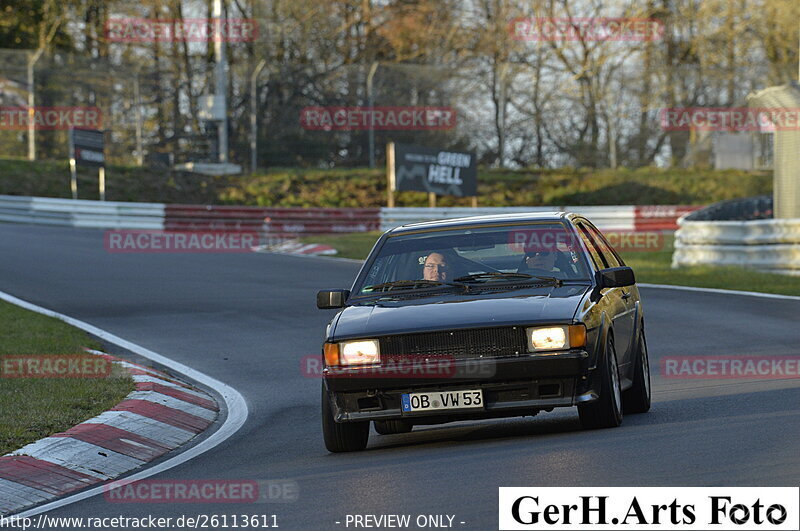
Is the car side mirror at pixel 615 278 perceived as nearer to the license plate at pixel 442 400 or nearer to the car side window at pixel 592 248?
the car side window at pixel 592 248

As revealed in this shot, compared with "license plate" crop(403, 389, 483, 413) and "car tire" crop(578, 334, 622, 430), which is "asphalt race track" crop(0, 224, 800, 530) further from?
"license plate" crop(403, 389, 483, 413)

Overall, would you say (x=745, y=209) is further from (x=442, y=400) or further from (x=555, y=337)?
(x=442, y=400)

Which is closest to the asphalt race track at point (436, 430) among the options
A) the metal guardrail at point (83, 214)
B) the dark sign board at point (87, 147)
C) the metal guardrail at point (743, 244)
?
the metal guardrail at point (743, 244)

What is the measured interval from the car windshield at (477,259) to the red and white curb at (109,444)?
183 centimetres

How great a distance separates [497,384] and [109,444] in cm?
269

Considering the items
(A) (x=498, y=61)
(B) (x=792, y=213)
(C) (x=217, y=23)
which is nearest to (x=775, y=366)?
(B) (x=792, y=213)

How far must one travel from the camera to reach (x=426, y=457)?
798cm

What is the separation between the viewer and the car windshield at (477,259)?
911 cm

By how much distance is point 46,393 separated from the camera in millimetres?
10930

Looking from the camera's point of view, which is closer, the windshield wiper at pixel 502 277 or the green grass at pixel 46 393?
the windshield wiper at pixel 502 277

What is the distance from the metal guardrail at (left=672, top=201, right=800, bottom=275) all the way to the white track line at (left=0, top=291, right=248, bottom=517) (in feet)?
36.2

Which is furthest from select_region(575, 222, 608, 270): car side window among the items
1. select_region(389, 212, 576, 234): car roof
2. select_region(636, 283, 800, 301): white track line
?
select_region(636, 283, 800, 301): white track line

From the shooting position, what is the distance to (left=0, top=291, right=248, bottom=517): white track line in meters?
7.71

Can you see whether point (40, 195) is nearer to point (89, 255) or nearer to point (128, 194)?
point (128, 194)
